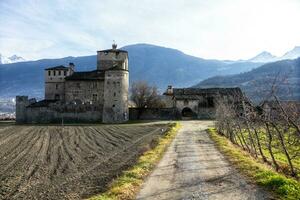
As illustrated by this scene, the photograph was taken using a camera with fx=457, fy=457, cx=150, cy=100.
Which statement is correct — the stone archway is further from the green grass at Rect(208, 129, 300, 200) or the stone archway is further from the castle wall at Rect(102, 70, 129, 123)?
the green grass at Rect(208, 129, 300, 200)

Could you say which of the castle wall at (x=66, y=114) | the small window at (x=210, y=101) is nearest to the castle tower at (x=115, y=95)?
the castle wall at (x=66, y=114)

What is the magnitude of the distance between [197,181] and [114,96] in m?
67.9

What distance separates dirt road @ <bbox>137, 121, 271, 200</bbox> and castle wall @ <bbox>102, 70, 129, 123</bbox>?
58.0m

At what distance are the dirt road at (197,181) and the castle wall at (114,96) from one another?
57997 millimetres

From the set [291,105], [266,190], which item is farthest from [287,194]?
[291,105]

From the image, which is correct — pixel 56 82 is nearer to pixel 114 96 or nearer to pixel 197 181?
pixel 114 96

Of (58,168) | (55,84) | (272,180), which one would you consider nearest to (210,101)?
(55,84)

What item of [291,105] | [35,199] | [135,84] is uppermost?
[135,84]

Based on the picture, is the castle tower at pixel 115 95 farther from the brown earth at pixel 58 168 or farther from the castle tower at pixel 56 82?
the brown earth at pixel 58 168

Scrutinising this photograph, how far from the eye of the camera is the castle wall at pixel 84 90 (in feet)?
312

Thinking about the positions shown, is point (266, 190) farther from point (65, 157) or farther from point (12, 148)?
point (12, 148)

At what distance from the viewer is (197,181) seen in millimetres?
20016

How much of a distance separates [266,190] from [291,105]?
28.0ft

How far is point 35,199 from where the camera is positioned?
61.0 feet
